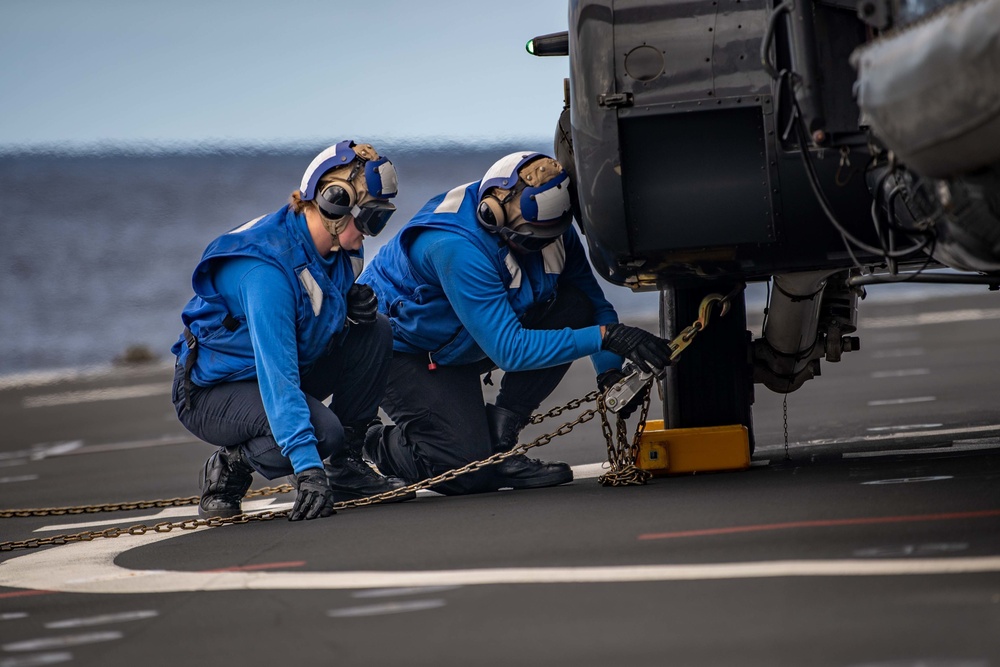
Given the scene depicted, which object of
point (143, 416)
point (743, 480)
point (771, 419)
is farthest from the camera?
point (143, 416)

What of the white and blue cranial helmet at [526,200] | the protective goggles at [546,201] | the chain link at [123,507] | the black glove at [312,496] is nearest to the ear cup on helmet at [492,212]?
the white and blue cranial helmet at [526,200]

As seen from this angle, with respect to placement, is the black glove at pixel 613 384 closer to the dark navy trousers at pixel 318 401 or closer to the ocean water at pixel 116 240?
the dark navy trousers at pixel 318 401

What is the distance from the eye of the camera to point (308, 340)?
5773mm

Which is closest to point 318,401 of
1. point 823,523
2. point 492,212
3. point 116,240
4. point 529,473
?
point 529,473

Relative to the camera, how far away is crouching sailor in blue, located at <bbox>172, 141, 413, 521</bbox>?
17.8ft

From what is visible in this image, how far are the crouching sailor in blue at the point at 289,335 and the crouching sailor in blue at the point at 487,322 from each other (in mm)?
218

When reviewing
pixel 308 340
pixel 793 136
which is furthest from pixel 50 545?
pixel 793 136

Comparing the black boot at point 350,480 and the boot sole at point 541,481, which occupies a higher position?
the black boot at point 350,480

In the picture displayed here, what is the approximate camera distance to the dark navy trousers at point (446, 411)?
621 cm

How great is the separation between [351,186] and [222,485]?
1417 millimetres

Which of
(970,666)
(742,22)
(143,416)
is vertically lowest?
(970,666)

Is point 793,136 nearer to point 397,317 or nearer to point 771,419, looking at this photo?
point 397,317

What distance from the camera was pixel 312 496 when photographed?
542 cm

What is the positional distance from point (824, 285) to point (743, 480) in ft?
3.21
